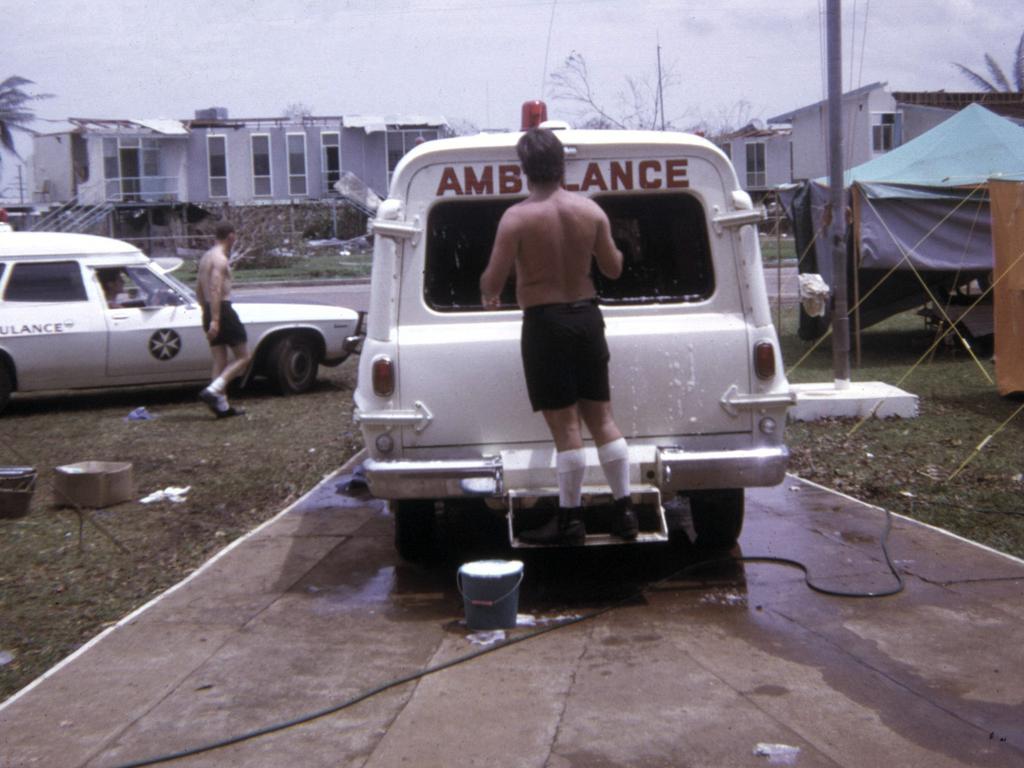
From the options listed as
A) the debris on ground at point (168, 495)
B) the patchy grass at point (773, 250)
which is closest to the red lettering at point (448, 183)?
the debris on ground at point (168, 495)

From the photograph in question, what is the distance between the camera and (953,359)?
14555 millimetres

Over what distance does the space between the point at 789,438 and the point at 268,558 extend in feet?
15.6

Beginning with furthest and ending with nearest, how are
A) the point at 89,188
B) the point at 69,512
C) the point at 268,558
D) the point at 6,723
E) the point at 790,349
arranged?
the point at 89,188, the point at 790,349, the point at 69,512, the point at 268,558, the point at 6,723

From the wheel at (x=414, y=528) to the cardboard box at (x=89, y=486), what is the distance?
262 cm

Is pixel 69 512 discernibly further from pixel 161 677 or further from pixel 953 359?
pixel 953 359

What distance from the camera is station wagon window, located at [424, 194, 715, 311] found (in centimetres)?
586

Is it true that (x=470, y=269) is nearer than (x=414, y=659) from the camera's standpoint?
No

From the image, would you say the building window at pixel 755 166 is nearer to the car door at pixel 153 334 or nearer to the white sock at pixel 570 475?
the car door at pixel 153 334

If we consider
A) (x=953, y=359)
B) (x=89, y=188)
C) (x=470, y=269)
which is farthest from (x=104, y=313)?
(x=89, y=188)

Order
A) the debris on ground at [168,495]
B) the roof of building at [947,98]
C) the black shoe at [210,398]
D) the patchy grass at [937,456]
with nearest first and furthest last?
the patchy grass at [937,456], the debris on ground at [168,495], the black shoe at [210,398], the roof of building at [947,98]

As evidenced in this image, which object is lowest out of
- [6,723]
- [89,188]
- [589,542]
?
[6,723]

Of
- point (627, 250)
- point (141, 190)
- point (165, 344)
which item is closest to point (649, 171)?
point (627, 250)

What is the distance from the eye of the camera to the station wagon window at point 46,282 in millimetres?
11828

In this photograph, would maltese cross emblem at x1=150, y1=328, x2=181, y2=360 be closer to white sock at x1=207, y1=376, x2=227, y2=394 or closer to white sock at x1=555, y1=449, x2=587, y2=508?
white sock at x1=207, y1=376, x2=227, y2=394
